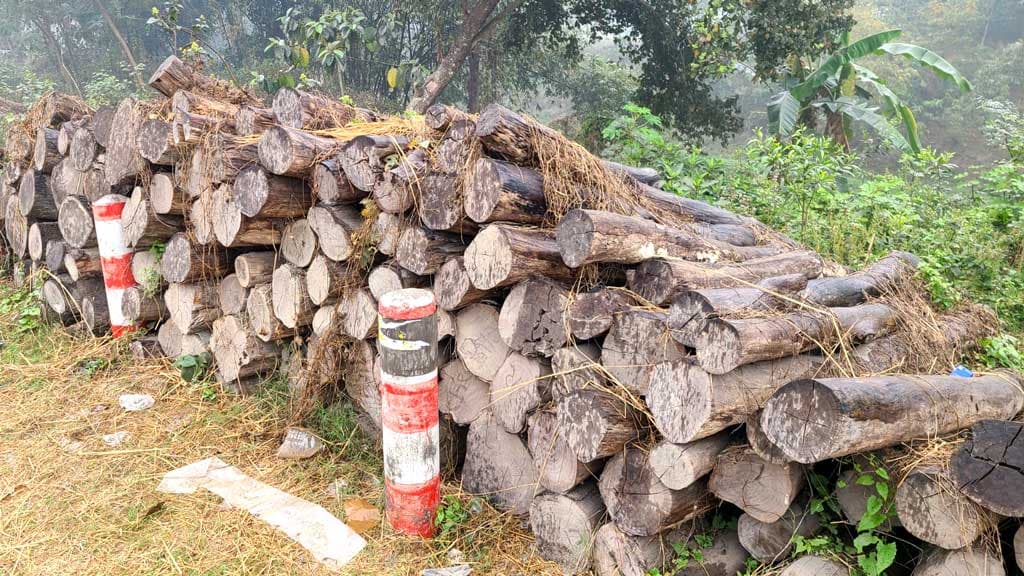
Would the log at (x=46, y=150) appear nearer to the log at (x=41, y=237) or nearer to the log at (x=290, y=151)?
the log at (x=41, y=237)

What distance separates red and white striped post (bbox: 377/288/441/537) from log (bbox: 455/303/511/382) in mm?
349

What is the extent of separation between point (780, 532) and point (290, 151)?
302 cm

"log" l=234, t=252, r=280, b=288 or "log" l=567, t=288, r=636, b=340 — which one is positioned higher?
"log" l=567, t=288, r=636, b=340

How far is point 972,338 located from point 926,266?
594 mm

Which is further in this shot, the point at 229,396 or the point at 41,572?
the point at 229,396

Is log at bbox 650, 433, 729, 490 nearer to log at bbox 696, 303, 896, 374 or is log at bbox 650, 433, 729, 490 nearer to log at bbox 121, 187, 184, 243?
log at bbox 696, 303, 896, 374

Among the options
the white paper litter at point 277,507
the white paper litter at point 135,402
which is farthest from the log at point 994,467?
the white paper litter at point 135,402

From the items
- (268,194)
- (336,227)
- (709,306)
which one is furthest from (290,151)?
(709,306)

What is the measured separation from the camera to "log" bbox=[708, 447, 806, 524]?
7.82 ft

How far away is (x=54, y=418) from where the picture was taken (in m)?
4.22

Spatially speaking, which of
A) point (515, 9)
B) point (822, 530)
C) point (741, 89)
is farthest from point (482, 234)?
point (741, 89)

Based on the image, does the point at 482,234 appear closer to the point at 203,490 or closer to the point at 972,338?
the point at 203,490

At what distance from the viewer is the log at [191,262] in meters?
4.37

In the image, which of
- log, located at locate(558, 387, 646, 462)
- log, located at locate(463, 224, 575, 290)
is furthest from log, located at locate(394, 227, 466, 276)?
log, located at locate(558, 387, 646, 462)
